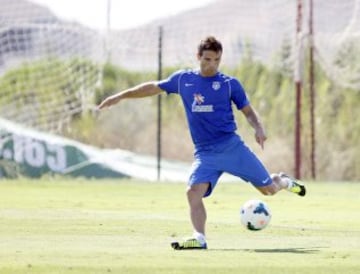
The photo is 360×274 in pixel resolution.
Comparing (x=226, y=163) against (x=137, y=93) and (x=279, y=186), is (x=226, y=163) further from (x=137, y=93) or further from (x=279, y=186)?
(x=137, y=93)

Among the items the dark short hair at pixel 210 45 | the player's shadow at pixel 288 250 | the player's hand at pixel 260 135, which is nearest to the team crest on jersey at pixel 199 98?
the dark short hair at pixel 210 45

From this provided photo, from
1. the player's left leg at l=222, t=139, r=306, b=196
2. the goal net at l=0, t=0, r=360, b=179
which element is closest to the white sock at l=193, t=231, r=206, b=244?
the player's left leg at l=222, t=139, r=306, b=196

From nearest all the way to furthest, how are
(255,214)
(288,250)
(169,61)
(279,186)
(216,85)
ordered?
(288,250) < (216,85) < (255,214) < (279,186) < (169,61)

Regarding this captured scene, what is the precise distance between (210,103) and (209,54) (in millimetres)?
553

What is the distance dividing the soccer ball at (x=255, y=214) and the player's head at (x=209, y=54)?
1583 mm

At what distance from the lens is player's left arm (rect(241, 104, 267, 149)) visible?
13.1m

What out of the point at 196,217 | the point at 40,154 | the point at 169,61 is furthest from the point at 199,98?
the point at 169,61

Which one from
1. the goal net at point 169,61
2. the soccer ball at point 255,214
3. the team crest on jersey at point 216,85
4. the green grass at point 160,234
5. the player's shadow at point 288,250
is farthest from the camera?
the goal net at point 169,61

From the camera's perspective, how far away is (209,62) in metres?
13.1

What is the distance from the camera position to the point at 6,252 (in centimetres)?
1175

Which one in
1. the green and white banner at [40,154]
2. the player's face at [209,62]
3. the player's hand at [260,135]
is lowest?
the green and white banner at [40,154]

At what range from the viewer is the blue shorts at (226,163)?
13.2 m

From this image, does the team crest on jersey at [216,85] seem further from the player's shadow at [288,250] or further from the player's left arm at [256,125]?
the player's shadow at [288,250]

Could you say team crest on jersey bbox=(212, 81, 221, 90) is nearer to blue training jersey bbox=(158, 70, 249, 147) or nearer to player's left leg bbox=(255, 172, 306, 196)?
blue training jersey bbox=(158, 70, 249, 147)
